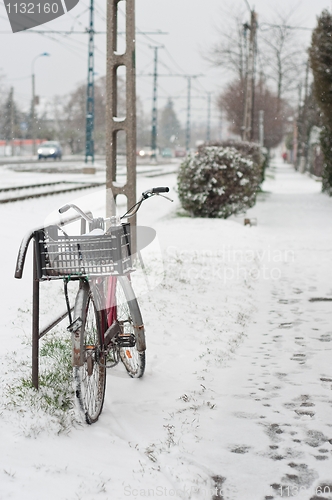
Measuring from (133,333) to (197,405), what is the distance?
2.59 ft

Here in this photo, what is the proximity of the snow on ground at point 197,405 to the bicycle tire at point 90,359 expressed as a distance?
137 millimetres

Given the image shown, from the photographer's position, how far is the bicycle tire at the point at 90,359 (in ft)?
13.6

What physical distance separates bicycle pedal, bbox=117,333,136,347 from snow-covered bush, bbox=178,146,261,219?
10.5 meters

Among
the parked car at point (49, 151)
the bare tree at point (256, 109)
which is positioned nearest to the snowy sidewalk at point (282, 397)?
the bare tree at point (256, 109)

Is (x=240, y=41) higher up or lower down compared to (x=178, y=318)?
higher up

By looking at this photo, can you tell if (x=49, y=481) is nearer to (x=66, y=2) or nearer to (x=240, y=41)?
(x=66, y=2)

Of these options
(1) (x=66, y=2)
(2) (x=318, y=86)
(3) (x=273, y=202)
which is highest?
(1) (x=66, y=2)

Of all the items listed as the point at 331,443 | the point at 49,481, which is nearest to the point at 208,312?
the point at 331,443

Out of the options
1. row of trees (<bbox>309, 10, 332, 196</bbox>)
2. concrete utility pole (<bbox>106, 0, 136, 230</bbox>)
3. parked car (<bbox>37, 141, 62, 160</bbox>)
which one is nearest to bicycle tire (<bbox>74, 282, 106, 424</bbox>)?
concrete utility pole (<bbox>106, 0, 136, 230</bbox>)

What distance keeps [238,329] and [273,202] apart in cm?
1632

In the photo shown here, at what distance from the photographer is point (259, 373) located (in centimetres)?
559

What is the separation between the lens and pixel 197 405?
15.8ft

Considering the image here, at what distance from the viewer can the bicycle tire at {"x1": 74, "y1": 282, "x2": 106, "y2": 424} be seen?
13.6 ft

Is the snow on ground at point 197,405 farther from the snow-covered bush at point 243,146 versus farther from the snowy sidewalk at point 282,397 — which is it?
the snow-covered bush at point 243,146
